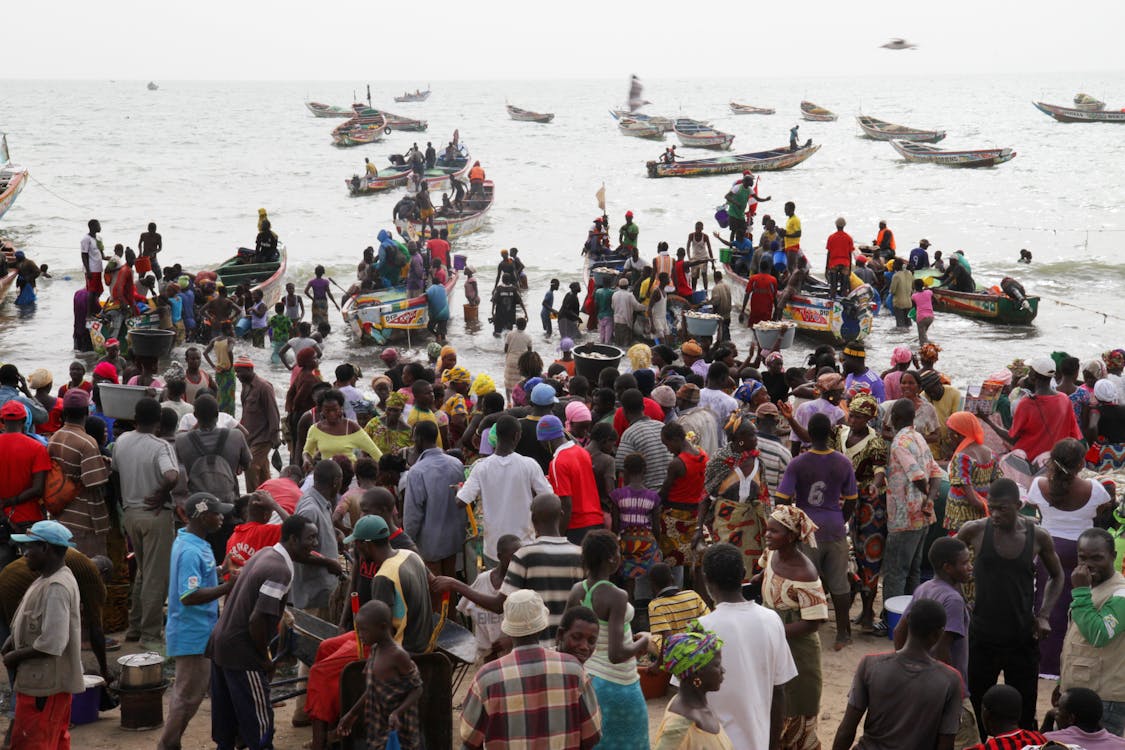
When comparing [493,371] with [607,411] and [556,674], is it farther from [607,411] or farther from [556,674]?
[556,674]

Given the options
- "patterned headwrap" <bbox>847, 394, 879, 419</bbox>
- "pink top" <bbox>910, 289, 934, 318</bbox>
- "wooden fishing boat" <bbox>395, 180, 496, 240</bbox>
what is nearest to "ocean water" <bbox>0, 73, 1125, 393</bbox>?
"wooden fishing boat" <bbox>395, 180, 496, 240</bbox>

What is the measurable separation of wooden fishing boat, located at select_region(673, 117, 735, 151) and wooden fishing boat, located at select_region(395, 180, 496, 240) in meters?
33.6

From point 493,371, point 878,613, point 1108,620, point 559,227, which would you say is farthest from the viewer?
point 559,227

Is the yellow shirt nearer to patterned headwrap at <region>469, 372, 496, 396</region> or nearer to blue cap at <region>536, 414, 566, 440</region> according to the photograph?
patterned headwrap at <region>469, 372, 496, 396</region>

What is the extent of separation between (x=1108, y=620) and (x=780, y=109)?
170 metres

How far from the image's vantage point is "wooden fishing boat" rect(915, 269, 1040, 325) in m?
22.0

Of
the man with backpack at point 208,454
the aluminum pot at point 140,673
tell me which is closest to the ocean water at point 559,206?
the man with backpack at point 208,454

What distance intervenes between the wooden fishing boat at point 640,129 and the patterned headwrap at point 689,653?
74.4 meters

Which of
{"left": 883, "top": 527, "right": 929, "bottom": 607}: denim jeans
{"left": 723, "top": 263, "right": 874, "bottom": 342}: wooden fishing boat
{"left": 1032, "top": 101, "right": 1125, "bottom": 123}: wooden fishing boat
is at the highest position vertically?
{"left": 883, "top": 527, "right": 929, "bottom": 607}: denim jeans

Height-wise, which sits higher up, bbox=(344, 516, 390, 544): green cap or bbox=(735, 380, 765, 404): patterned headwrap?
bbox=(344, 516, 390, 544): green cap

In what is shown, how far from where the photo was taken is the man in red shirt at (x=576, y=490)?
7.06 metres

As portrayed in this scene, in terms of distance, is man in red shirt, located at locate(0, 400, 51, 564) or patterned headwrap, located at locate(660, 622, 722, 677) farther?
man in red shirt, located at locate(0, 400, 51, 564)

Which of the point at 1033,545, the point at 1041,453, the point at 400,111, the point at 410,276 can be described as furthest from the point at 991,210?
the point at 400,111

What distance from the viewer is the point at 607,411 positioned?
8.43 meters
